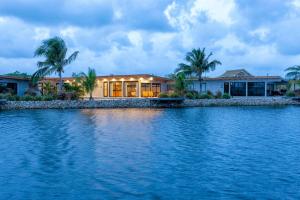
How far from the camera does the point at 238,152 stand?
12.1 m

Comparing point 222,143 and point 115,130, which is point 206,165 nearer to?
point 222,143

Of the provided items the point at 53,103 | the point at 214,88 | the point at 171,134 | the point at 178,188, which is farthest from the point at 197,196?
the point at 214,88

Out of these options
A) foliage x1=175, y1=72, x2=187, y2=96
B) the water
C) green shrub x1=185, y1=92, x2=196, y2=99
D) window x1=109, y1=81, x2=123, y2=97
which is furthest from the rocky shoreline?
the water

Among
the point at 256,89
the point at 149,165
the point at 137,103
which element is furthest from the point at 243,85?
the point at 149,165

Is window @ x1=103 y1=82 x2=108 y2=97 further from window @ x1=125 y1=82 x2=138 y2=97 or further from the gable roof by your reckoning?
the gable roof

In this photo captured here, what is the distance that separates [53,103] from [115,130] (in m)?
20.2

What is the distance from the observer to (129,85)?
164ft

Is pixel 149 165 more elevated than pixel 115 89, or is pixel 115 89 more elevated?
pixel 115 89

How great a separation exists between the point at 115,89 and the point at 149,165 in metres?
41.5

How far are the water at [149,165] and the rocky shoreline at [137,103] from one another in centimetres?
1928

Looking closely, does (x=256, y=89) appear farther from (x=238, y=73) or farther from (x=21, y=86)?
(x=21, y=86)

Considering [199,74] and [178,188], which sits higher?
[199,74]

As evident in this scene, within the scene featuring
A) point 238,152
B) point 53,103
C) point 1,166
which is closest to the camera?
point 1,166

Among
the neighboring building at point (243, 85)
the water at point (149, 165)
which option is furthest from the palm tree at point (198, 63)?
the water at point (149, 165)
